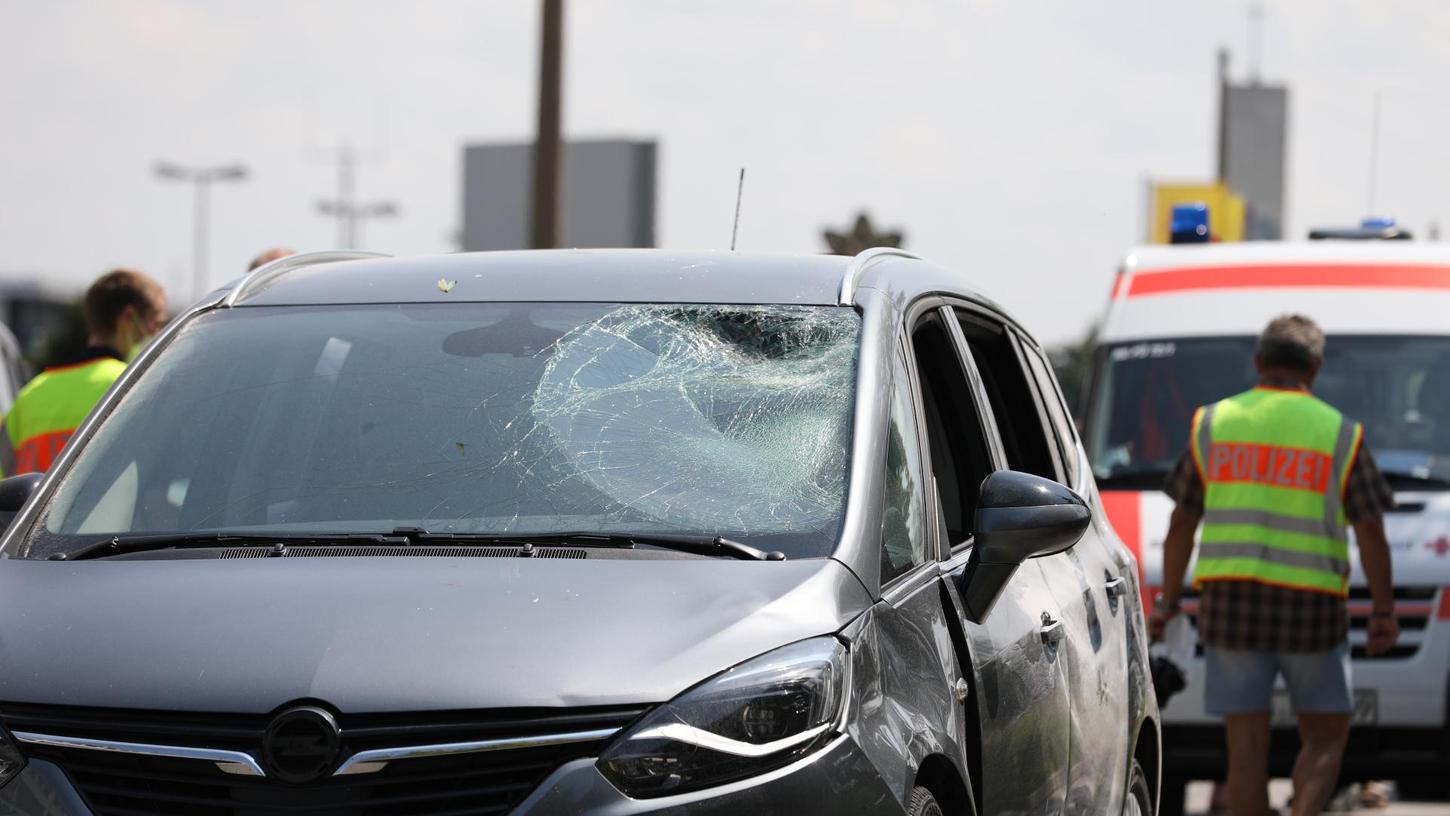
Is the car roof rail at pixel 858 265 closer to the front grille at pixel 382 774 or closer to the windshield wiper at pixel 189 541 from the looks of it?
the windshield wiper at pixel 189 541

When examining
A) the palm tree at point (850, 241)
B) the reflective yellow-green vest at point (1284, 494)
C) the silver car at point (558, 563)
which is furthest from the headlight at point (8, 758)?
the reflective yellow-green vest at point (1284, 494)

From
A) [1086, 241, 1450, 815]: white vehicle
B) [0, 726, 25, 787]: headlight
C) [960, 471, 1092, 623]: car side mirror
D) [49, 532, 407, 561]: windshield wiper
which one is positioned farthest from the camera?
[1086, 241, 1450, 815]: white vehicle

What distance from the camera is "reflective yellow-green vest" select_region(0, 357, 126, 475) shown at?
27.0ft

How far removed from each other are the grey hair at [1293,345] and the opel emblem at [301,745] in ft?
18.2

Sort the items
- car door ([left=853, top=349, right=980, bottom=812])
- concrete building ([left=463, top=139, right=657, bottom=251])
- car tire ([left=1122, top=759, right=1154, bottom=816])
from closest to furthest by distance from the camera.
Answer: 1. car door ([left=853, top=349, right=980, bottom=812])
2. car tire ([left=1122, top=759, right=1154, bottom=816])
3. concrete building ([left=463, top=139, right=657, bottom=251])

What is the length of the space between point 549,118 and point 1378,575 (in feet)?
26.8

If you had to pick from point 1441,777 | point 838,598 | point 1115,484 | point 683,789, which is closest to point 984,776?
point 838,598

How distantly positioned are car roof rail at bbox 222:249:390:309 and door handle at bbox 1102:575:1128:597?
74.4 inches

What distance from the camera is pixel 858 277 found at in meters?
4.73

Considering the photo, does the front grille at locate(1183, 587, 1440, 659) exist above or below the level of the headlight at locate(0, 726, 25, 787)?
below

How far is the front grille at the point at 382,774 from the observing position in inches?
136

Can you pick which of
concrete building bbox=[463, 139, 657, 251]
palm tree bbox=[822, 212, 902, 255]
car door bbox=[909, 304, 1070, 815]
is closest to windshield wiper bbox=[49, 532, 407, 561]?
car door bbox=[909, 304, 1070, 815]

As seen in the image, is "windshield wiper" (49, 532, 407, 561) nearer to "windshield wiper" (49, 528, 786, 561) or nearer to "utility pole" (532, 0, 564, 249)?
"windshield wiper" (49, 528, 786, 561)

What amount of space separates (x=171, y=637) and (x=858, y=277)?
166cm
